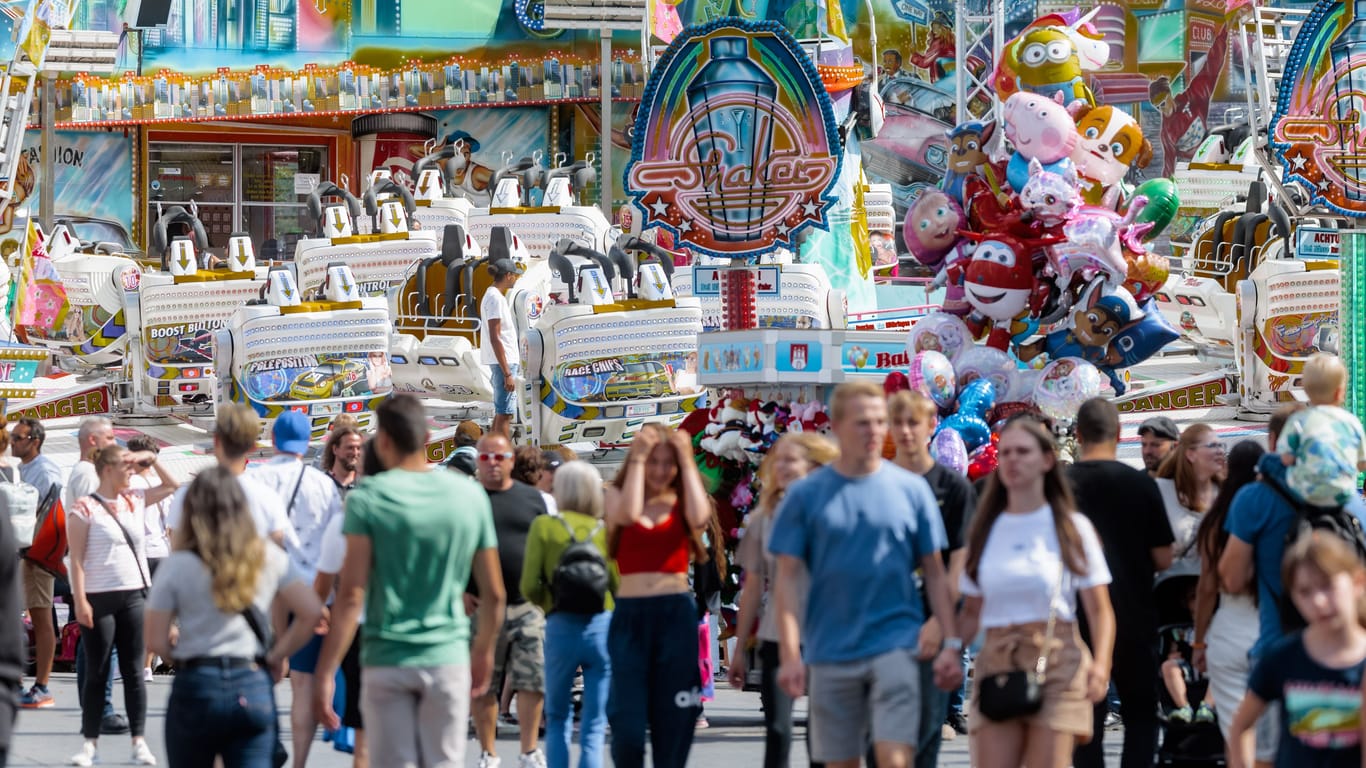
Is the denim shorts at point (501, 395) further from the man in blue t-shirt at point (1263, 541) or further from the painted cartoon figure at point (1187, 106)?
the painted cartoon figure at point (1187, 106)

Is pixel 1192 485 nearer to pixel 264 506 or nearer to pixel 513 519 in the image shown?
pixel 513 519

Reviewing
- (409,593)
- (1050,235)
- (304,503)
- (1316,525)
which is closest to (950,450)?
(1050,235)

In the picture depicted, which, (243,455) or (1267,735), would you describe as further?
(243,455)

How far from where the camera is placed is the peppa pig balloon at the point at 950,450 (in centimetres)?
953

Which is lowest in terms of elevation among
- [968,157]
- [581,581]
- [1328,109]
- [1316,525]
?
[581,581]

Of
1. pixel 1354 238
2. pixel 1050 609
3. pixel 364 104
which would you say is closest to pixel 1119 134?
pixel 1354 238

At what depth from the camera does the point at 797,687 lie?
548cm

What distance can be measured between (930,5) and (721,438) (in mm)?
32446

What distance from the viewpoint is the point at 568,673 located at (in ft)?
22.8

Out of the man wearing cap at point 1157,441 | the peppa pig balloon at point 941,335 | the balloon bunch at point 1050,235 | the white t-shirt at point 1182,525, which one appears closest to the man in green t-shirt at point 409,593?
the white t-shirt at point 1182,525

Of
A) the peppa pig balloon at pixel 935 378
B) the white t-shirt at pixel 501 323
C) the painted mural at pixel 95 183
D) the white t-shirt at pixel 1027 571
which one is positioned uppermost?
the painted mural at pixel 95 183

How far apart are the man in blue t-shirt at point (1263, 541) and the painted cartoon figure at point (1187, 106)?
120ft

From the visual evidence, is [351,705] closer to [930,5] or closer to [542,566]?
[542,566]

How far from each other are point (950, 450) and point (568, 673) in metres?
3.15
